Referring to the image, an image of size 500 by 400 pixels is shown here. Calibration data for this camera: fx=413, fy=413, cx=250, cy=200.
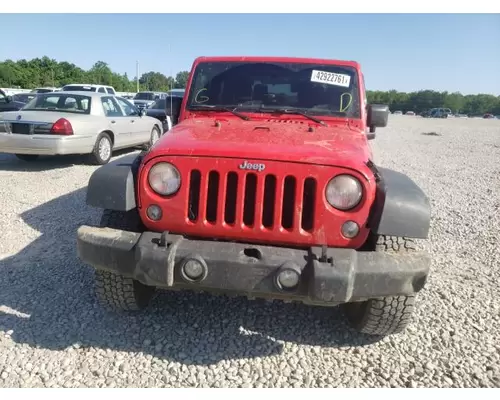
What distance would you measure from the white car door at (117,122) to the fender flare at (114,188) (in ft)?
21.5

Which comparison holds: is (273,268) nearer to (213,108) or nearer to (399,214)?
(399,214)

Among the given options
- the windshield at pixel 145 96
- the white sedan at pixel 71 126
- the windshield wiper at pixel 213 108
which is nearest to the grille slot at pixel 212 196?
the windshield wiper at pixel 213 108

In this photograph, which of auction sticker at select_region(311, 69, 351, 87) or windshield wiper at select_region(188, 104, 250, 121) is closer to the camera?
windshield wiper at select_region(188, 104, 250, 121)

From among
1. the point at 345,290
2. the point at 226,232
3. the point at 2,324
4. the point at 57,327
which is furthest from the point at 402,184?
the point at 2,324

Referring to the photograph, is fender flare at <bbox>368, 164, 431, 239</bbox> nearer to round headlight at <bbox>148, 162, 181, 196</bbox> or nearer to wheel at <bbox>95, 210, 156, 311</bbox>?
round headlight at <bbox>148, 162, 181, 196</bbox>

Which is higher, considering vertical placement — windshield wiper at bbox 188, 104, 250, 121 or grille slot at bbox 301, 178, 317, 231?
windshield wiper at bbox 188, 104, 250, 121

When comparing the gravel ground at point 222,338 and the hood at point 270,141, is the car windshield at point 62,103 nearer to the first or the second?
the gravel ground at point 222,338

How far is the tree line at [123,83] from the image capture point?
4638 centimetres

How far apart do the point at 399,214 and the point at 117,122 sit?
7930 millimetres

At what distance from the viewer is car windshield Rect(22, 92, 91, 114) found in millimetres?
8367

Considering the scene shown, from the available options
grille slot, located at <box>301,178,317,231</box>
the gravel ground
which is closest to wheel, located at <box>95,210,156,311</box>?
the gravel ground

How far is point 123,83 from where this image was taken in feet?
218

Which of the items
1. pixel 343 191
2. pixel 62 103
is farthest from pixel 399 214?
pixel 62 103

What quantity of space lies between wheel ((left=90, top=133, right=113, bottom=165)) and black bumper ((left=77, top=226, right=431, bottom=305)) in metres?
6.60
